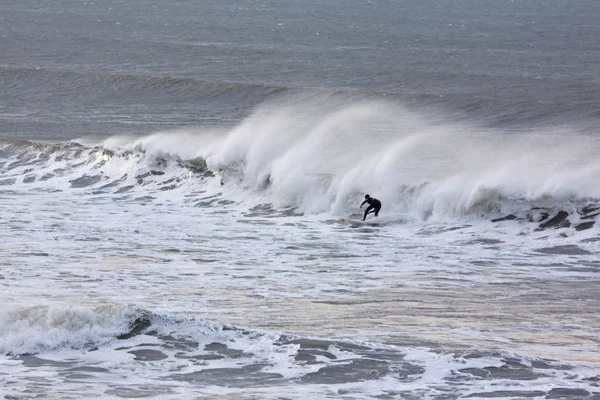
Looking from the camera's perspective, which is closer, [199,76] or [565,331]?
[565,331]

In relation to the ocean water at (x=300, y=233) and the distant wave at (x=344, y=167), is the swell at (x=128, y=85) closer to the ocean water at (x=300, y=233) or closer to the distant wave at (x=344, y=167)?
the ocean water at (x=300, y=233)

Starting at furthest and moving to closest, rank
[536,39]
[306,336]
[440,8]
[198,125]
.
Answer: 1. [440,8]
2. [536,39]
3. [198,125]
4. [306,336]

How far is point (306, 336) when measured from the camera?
38.0ft

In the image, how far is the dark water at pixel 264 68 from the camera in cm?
3594

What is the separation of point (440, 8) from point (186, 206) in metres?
90.3

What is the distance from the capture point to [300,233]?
63.0 feet

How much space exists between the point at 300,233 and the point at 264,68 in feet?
99.0

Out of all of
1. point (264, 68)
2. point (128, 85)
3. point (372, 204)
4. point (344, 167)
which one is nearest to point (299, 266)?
point (372, 204)

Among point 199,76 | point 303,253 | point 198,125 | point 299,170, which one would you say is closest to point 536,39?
point 199,76

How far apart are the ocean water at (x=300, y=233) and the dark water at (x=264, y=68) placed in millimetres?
254

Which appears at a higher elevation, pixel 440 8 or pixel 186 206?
pixel 440 8

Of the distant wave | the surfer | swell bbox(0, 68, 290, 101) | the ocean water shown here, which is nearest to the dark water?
swell bbox(0, 68, 290, 101)

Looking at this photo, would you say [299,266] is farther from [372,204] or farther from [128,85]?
[128,85]

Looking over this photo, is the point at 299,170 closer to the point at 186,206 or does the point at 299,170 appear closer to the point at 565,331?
the point at 186,206
